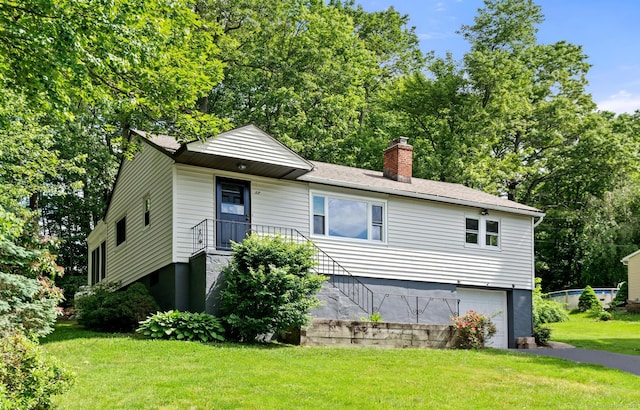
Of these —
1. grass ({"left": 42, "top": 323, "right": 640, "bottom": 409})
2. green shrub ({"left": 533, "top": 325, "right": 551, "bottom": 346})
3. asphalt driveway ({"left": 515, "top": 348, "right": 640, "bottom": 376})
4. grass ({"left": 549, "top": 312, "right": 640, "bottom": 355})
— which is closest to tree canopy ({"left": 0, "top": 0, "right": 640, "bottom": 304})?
grass ({"left": 42, "top": 323, "right": 640, "bottom": 409})

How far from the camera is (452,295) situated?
22094 millimetres

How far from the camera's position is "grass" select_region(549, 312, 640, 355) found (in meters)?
21.2

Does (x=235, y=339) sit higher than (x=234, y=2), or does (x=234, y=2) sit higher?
(x=234, y=2)

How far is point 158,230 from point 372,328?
6551 millimetres

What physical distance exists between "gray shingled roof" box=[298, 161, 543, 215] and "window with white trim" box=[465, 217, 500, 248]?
1.91 feet

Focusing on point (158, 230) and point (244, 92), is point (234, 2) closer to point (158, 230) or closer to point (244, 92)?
point (244, 92)

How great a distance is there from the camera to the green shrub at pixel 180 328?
15.5m

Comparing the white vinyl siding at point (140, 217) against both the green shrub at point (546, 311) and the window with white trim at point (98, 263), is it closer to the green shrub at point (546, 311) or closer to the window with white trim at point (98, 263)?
the window with white trim at point (98, 263)

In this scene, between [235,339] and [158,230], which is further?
[158,230]

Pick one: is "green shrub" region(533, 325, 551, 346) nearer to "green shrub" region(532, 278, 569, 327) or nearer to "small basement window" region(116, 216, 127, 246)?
"green shrub" region(532, 278, 569, 327)

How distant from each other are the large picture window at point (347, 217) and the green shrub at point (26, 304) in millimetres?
7461

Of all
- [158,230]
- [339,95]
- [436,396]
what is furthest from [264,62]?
[436,396]

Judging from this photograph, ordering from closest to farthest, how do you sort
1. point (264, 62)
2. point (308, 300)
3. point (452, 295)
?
point (308, 300) → point (452, 295) → point (264, 62)

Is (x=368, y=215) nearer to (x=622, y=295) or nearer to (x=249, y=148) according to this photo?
(x=249, y=148)
